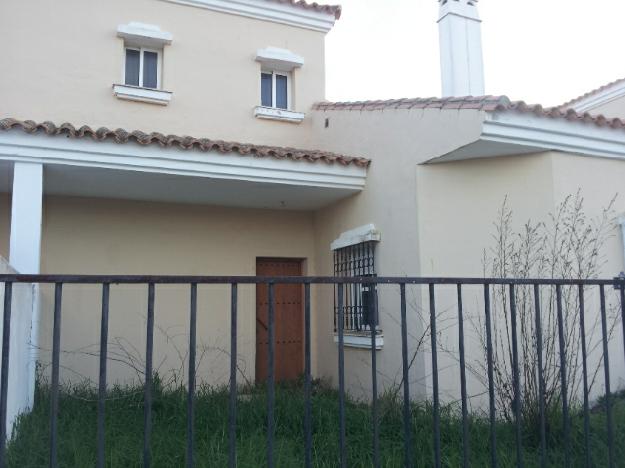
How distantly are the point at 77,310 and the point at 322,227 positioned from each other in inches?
150

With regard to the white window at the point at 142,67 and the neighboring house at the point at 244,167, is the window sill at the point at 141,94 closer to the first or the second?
the neighboring house at the point at 244,167

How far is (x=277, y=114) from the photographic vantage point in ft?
31.9

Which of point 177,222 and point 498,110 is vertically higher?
point 498,110

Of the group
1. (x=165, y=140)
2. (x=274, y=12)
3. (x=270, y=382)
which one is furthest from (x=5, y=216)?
(x=270, y=382)

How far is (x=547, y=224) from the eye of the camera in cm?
635

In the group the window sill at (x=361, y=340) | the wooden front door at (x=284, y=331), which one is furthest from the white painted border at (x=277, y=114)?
the window sill at (x=361, y=340)

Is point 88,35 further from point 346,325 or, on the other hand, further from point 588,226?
point 588,226

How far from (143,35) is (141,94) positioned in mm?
984

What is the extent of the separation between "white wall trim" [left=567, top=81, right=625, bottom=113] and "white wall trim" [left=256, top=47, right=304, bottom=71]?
606 cm

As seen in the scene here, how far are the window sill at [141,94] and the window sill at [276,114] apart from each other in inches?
58.1

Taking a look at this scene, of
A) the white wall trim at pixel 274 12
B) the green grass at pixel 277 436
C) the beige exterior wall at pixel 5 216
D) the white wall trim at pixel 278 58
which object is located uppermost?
the white wall trim at pixel 274 12

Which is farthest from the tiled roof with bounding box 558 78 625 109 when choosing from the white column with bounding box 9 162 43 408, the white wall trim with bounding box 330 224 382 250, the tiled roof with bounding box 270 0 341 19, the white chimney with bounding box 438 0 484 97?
the white column with bounding box 9 162 43 408

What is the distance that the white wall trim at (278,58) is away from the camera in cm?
991

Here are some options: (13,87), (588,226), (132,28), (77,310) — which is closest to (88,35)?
(132,28)
